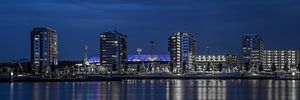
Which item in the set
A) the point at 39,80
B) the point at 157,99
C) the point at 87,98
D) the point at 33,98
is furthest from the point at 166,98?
the point at 39,80

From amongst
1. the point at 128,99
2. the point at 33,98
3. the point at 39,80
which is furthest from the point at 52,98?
the point at 39,80

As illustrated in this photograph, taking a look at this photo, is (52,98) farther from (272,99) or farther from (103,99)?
(272,99)

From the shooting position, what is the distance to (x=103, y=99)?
2901 inches

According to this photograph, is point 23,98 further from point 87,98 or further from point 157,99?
point 157,99

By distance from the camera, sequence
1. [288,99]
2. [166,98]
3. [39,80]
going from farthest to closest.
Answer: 1. [39,80]
2. [166,98]
3. [288,99]

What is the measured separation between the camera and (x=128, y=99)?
→ 243 feet

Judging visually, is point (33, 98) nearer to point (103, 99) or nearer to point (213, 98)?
point (103, 99)

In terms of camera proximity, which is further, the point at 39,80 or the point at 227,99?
the point at 39,80

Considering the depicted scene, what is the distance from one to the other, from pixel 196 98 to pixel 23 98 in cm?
1780

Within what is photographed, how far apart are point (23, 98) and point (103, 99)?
351 inches

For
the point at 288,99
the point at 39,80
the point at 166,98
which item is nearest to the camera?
the point at 288,99

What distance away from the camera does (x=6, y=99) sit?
73125mm

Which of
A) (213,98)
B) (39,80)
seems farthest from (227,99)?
(39,80)

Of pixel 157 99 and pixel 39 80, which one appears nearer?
pixel 157 99
